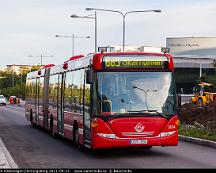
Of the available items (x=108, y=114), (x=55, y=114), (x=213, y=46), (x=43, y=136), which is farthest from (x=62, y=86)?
(x=213, y=46)

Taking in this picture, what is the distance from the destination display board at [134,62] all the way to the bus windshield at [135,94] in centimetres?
19

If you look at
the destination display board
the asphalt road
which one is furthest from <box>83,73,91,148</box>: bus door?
the destination display board

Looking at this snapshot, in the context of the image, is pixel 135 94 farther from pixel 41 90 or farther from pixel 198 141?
pixel 41 90

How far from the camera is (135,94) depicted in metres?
15.8

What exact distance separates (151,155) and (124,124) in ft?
4.69

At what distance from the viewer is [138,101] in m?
15.8

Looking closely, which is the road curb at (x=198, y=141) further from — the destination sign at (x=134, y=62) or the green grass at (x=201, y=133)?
the destination sign at (x=134, y=62)

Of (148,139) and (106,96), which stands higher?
(106,96)

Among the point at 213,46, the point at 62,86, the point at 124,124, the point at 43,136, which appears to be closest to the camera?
the point at 124,124

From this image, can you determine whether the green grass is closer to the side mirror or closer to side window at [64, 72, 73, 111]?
side window at [64, 72, 73, 111]

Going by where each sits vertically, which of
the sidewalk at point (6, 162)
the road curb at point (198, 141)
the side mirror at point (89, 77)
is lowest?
the road curb at point (198, 141)

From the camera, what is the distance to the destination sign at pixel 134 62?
15.9 meters

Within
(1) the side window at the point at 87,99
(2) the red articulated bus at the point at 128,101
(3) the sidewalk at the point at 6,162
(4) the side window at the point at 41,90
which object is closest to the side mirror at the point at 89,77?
(2) the red articulated bus at the point at 128,101

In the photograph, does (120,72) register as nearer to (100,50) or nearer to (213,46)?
(100,50)
